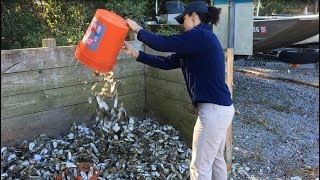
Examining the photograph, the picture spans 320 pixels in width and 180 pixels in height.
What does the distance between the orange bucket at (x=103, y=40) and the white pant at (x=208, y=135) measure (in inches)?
30.8

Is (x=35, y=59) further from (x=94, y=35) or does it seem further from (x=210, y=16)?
(x=210, y=16)

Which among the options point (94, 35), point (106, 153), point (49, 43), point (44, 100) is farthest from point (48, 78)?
point (94, 35)

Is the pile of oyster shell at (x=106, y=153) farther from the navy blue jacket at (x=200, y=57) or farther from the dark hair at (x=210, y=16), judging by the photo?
the dark hair at (x=210, y=16)

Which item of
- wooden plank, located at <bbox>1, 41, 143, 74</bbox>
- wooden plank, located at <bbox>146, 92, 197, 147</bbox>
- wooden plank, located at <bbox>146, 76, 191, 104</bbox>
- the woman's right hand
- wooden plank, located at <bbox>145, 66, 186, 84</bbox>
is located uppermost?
the woman's right hand

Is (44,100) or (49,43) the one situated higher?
(49,43)

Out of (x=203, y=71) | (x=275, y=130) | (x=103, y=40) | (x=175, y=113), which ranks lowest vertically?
(x=275, y=130)

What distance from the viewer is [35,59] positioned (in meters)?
3.60

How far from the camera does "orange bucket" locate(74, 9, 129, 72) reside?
2.76 meters

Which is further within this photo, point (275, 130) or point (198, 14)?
point (275, 130)

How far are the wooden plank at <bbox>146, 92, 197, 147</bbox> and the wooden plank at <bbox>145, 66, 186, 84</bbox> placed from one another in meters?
0.24

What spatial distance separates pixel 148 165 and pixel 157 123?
87cm

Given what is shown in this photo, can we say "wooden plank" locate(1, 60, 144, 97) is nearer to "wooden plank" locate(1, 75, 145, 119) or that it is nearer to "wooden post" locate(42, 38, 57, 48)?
"wooden plank" locate(1, 75, 145, 119)

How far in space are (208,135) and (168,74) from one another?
4.78 ft

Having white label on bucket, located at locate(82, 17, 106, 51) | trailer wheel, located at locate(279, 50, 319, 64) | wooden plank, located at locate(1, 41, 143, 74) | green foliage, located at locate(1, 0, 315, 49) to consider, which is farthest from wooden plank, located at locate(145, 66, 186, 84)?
trailer wheel, located at locate(279, 50, 319, 64)
